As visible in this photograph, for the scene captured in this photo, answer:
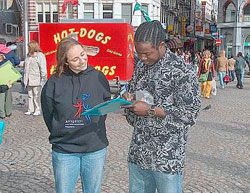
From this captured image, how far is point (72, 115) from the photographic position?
2771mm

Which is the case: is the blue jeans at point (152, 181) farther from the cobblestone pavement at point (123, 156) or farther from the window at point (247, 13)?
the window at point (247, 13)

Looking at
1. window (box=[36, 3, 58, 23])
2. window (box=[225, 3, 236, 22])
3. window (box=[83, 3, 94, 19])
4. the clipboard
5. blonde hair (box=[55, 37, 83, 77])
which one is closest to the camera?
blonde hair (box=[55, 37, 83, 77])

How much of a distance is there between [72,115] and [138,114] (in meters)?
0.65

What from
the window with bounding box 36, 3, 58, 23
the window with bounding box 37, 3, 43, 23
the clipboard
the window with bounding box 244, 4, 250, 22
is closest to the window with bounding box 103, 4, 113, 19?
the window with bounding box 36, 3, 58, 23

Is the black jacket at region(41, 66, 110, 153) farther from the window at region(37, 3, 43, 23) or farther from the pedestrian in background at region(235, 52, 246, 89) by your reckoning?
the window at region(37, 3, 43, 23)

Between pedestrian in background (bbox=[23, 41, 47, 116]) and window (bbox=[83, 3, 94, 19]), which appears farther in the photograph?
window (bbox=[83, 3, 94, 19])

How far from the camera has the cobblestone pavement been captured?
4.57 metres

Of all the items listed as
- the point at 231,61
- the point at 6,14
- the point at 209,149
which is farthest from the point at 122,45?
the point at 6,14

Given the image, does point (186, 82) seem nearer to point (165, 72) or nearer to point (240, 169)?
point (165, 72)

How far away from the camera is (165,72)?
93.7 inches

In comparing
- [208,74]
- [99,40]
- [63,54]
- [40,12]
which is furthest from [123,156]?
[40,12]

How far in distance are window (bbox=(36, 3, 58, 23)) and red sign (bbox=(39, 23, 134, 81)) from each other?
70.9 feet

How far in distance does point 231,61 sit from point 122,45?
10148 millimetres

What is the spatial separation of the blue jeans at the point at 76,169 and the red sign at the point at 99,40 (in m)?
8.24
